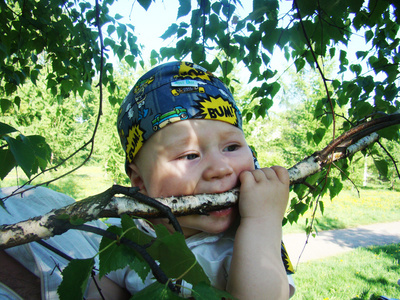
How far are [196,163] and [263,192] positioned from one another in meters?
0.30

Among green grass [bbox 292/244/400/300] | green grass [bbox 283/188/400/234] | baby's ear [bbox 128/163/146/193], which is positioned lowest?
green grass [bbox 292/244/400/300]

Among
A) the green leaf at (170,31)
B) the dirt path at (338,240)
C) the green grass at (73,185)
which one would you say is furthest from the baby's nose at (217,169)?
the green grass at (73,185)

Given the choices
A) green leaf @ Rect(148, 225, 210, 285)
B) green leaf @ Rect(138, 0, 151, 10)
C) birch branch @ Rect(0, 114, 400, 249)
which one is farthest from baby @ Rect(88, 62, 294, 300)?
green leaf @ Rect(148, 225, 210, 285)

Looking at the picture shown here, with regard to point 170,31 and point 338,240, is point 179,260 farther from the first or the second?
point 338,240

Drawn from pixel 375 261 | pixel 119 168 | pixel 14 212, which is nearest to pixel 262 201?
pixel 14 212

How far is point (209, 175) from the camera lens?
3.69ft

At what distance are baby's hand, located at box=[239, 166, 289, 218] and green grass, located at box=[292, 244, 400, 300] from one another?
131 inches

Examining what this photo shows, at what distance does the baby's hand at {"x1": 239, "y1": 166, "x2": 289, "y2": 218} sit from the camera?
104cm

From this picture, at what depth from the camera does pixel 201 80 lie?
1414 millimetres

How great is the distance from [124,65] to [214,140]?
11084 millimetres

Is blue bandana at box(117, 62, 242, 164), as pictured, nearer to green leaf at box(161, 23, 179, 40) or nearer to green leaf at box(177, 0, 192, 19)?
green leaf at box(177, 0, 192, 19)

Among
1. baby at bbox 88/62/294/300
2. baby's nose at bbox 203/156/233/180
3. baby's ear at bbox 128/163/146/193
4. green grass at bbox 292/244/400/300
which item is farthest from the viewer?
green grass at bbox 292/244/400/300

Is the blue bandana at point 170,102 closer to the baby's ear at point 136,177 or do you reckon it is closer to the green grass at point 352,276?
the baby's ear at point 136,177

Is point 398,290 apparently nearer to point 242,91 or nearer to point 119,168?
point 242,91
